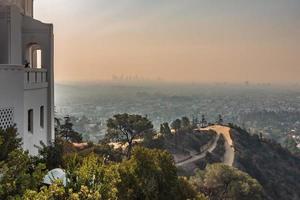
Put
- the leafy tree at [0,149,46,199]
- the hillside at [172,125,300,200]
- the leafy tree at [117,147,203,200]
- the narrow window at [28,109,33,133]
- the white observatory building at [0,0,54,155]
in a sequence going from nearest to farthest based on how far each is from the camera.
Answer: the leafy tree at [0,149,46,199] < the white observatory building at [0,0,54,155] < the leafy tree at [117,147,203,200] < the narrow window at [28,109,33,133] < the hillside at [172,125,300,200]

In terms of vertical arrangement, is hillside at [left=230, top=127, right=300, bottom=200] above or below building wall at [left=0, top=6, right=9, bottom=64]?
below

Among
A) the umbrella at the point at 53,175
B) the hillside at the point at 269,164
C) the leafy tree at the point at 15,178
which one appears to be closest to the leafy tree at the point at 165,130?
the hillside at the point at 269,164

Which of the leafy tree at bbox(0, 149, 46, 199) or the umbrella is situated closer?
the leafy tree at bbox(0, 149, 46, 199)

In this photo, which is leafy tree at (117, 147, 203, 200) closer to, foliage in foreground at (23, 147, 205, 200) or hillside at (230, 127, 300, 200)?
foliage in foreground at (23, 147, 205, 200)

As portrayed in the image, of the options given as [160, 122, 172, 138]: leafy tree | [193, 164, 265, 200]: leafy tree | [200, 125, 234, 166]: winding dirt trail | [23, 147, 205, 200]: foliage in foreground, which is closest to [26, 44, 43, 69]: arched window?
[23, 147, 205, 200]: foliage in foreground

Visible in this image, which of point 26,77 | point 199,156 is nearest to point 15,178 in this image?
point 26,77

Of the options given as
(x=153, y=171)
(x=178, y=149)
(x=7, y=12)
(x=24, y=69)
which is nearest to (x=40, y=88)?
(x=24, y=69)

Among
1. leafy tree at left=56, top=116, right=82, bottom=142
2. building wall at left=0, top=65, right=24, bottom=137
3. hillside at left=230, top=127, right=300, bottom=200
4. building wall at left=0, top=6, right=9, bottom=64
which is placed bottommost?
hillside at left=230, top=127, right=300, bottom=200

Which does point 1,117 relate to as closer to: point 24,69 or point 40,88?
point 24,69
